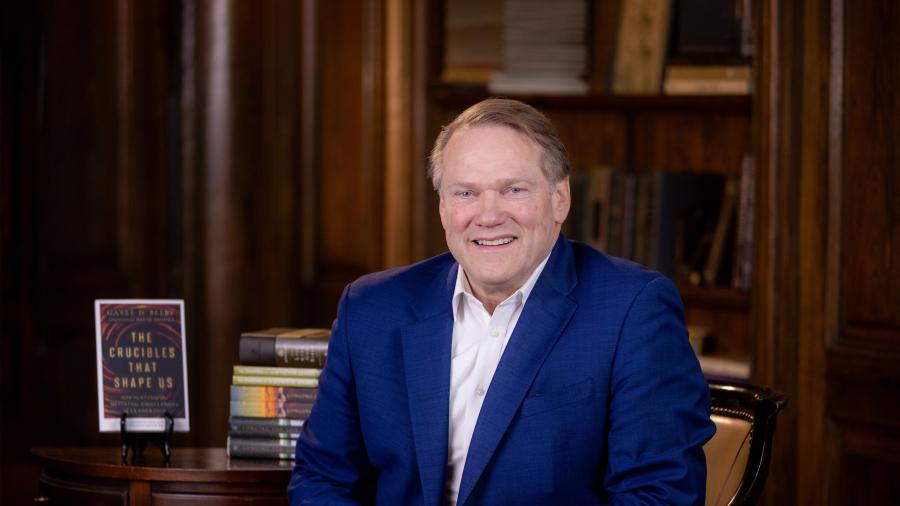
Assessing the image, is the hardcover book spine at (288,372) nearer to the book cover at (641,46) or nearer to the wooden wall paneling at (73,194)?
the book cover at (641,46)

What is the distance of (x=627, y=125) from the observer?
13.3ft

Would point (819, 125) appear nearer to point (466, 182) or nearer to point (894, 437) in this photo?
point (894, 437)

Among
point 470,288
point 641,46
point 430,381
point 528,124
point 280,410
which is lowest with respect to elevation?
point 280,410

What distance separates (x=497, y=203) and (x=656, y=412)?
1.33ft

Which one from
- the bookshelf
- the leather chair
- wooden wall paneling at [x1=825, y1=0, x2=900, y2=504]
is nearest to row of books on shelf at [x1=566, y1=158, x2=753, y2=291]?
the bookshelf

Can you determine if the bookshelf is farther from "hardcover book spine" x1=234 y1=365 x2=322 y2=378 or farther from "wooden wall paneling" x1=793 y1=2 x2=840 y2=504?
"hardcover book spine" x1=234 y1=365 x2=322 y2=378

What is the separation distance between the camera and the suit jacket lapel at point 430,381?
6.45 feet

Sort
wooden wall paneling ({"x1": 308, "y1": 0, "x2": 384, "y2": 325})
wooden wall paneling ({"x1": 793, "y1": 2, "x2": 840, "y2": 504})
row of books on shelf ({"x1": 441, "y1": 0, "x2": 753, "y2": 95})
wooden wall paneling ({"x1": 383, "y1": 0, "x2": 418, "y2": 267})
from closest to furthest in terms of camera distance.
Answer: wooden wall paneling ({"x1": 793, "y1": 2, "x2": 840, "y2": 504})
row of books on shelf ({"x1": 441, "y1": 0, "x2": 753, "y2": 95})
wooden wall paneling ({"x1": 383, "y1": 0, "x2": 418, "y2": 267})
wooden wall paneling ({"x1": 308, "y1": 0, "x2": 384, "y2": 325})

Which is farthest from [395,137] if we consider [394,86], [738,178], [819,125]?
[819,125]

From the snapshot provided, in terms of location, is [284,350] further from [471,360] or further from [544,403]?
[544,403]

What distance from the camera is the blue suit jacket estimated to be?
187 cm

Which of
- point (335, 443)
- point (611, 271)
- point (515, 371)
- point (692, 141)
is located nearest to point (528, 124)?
point (611, 271)

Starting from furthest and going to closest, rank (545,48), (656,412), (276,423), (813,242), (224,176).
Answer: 1. (224,176)
2. (545,48)
3. (813,242)
4. (276,423)
5. (656,412)

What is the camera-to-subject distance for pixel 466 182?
6.44ft
